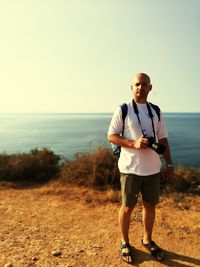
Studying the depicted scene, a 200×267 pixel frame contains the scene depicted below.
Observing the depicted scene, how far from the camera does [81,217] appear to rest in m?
4.72

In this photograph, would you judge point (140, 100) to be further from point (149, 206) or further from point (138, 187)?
point (149, 206)

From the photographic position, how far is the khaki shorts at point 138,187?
3.16m

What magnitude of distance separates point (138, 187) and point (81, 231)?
4.71ft

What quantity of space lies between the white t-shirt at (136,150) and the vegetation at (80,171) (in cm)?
313

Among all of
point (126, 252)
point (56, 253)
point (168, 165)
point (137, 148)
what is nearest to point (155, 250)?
point (126, 252)

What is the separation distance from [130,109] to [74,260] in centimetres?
184

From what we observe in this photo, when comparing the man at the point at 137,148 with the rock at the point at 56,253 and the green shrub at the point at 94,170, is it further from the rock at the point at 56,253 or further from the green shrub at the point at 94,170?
the green shrub at the point at 94,170

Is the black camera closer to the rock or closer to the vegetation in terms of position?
the rock

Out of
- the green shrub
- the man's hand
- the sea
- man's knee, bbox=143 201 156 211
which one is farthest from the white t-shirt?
the sea

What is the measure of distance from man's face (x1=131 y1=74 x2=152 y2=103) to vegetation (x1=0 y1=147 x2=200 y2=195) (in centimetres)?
338

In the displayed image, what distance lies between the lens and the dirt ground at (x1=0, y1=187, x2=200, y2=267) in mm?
3391

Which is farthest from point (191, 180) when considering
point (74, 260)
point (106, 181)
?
point (74, 260)

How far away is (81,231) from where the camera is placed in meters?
4.18

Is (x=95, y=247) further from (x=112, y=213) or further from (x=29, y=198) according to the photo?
(x=29, y=198)
